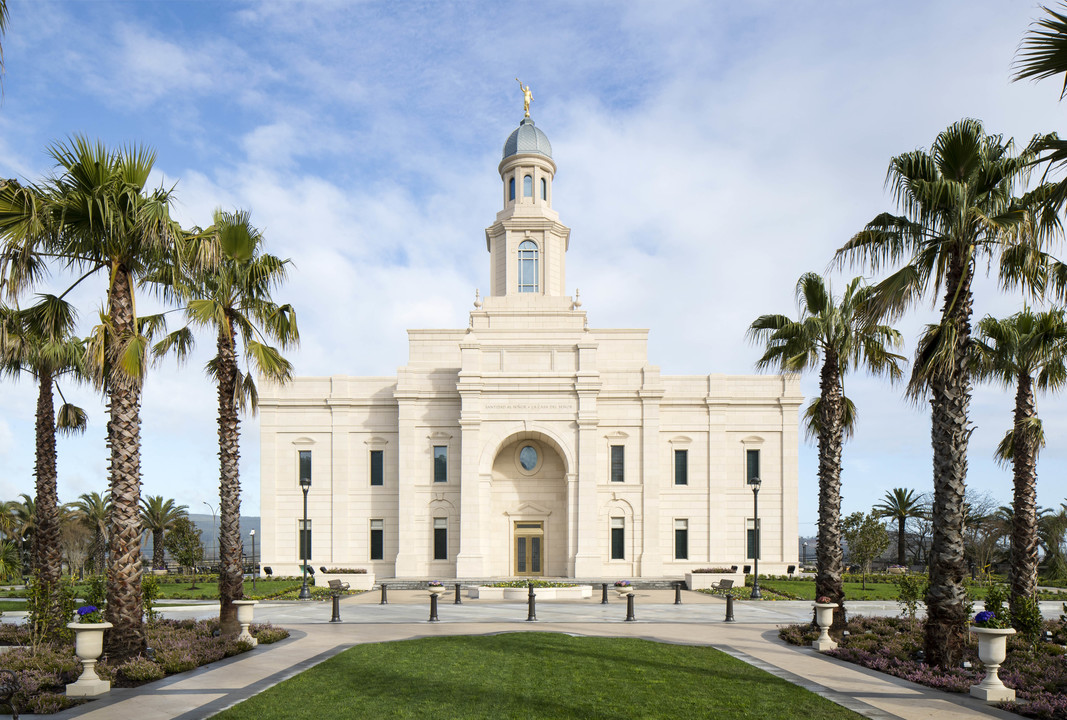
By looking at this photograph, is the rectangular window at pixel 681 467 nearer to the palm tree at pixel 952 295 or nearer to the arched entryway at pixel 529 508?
the arched entryway at pixel 529 508

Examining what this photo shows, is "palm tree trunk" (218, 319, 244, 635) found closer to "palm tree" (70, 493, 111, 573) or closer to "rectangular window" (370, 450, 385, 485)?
"rectangular window" (370, 450, 385, 485)

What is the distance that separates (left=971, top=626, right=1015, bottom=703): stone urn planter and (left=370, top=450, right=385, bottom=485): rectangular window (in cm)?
3489

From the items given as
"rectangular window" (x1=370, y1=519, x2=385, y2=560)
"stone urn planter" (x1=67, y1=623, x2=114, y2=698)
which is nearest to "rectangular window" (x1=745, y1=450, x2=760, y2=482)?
"rectangular window" (x1=370, y1=519, x2=385, y2=560)

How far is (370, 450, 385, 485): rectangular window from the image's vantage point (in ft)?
144

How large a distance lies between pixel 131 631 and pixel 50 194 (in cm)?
832

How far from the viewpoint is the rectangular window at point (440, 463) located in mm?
42812

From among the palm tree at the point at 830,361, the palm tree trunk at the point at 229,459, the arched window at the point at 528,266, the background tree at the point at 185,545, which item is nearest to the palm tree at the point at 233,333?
the palm tree trunk at the point at 229,459

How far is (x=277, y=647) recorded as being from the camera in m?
18.4

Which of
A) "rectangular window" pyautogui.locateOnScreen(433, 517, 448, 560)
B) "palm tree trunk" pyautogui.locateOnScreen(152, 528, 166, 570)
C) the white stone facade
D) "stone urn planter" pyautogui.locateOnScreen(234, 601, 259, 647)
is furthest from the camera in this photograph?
"palm tree trunk" pyautogui.locateOnScreen(152, 528, 166, 570)

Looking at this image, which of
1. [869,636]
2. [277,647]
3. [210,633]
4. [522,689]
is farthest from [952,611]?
[210,633]

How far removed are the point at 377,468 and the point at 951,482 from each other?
3402 cm

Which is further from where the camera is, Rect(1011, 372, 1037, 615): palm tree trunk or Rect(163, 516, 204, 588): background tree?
Rect(163, 516, 204, 588): background tree

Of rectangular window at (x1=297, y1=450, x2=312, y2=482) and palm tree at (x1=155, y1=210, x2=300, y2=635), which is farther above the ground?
palm tree at (x1=155, y1=210, x2=300, y2=635)

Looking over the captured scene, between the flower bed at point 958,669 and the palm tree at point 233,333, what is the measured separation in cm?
1402
